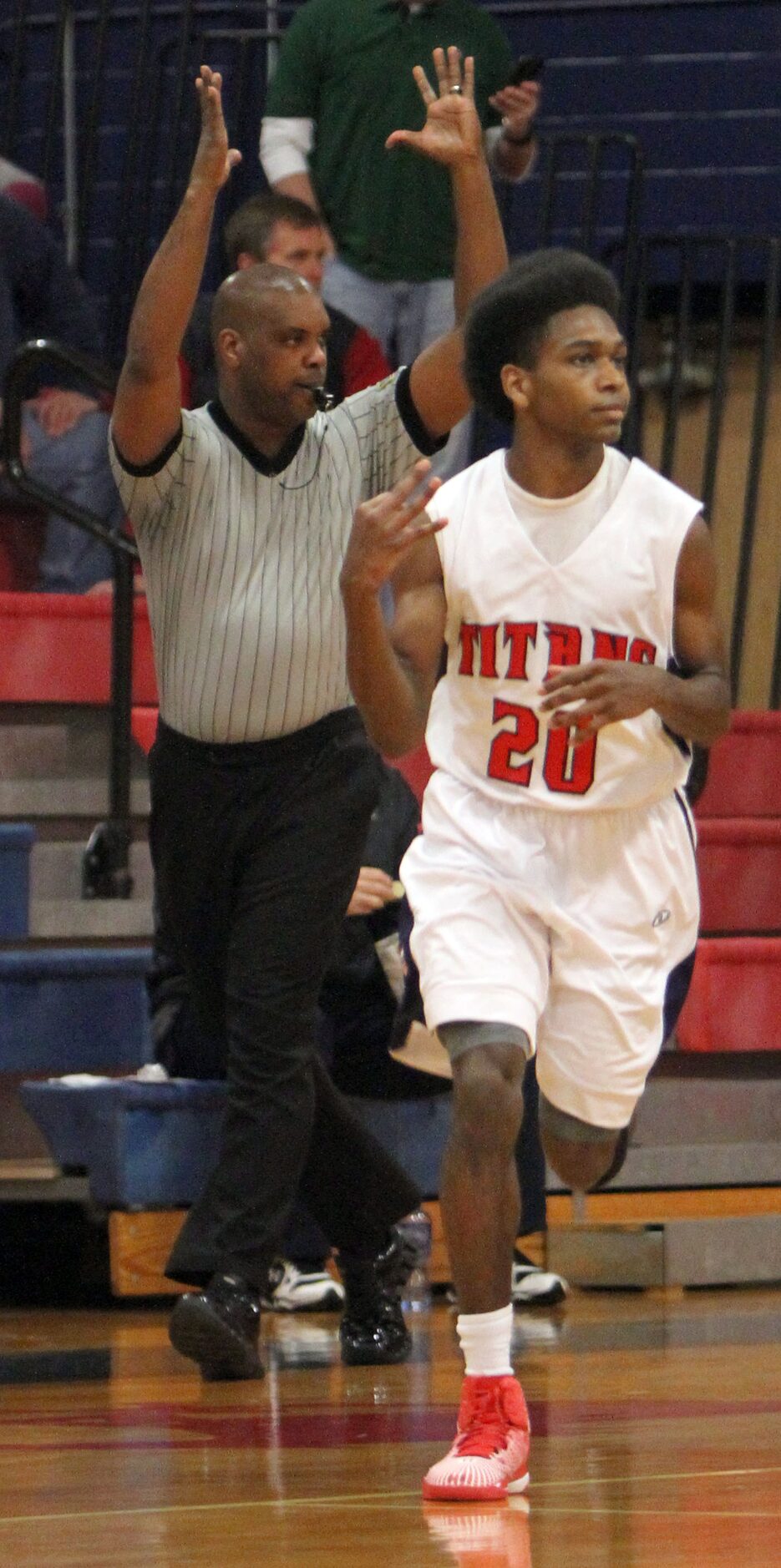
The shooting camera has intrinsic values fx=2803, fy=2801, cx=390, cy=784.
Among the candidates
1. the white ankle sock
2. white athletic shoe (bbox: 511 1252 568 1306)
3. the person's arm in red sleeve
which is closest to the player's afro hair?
the white ankle sock

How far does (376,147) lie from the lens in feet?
26.1

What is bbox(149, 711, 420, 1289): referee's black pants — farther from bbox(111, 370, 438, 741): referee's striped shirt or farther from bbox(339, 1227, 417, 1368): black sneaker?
bbox(339, 1227, 417, 1368): black sneaker

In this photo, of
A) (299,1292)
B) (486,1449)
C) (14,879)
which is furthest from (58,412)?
(486,1449)

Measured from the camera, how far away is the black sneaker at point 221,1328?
4.84m

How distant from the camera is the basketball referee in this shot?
16.1 ft

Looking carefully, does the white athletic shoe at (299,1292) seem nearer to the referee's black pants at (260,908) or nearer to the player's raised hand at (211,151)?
the referee's black pants at (260,908)

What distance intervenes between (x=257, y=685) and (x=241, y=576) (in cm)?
21

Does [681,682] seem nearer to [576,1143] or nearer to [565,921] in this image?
[565,921]

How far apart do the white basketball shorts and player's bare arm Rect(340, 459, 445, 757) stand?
0.59 ft

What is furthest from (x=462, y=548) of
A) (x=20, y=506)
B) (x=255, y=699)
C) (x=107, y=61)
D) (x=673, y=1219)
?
(x=107, y=61)

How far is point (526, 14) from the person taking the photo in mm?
9828

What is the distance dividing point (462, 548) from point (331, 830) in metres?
0.96

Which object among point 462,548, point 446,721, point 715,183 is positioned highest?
point 715,183

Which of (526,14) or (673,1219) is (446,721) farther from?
(526,14)
